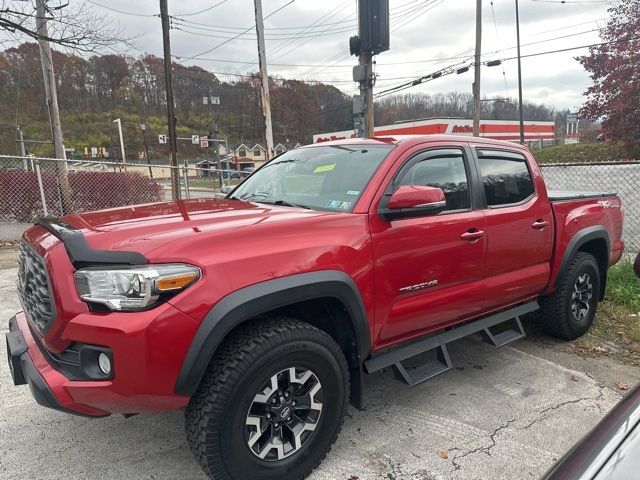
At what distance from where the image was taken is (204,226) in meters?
2.35

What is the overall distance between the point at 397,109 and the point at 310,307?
5541 centimetres

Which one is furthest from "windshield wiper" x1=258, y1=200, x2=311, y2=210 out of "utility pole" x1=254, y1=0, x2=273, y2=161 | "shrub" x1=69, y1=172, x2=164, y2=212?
"utility pole" x1=254, y1=0, x2=273, y2=161

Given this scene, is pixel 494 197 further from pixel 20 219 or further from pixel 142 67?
pixel 142 67

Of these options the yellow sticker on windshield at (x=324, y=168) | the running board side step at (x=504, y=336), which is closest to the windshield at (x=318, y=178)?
the yellow sticker on windshield at (x=324, y=168)

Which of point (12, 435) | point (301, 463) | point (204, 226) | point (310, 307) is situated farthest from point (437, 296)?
point (12, 435)

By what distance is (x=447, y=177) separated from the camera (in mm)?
3297

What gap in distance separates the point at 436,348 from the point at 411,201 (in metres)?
1.24

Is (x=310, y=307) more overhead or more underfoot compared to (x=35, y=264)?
more underfoot

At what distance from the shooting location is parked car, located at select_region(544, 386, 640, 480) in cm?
112

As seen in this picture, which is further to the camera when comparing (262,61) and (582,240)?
(262,61)

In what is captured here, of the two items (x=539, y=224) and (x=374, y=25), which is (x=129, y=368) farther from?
(x=374, y=25)

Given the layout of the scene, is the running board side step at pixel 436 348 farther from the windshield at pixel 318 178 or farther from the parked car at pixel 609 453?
the parked car at pixel 609 453

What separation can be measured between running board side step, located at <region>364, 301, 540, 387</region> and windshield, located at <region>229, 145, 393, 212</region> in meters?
1.00

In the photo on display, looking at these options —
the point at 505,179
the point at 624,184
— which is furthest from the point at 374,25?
the point at 505,179
